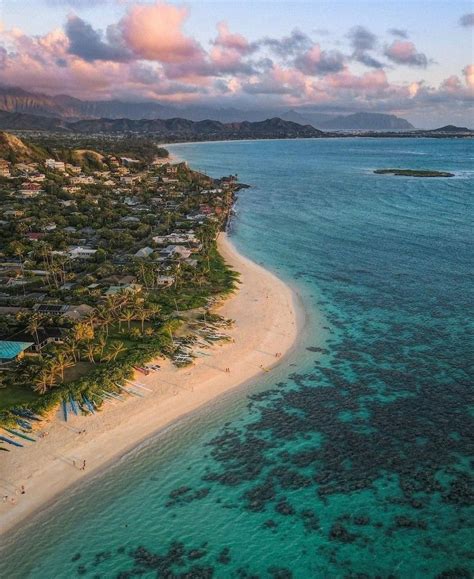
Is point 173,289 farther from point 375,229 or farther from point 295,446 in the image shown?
point 375,229

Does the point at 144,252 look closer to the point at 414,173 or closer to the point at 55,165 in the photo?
the point at 55,165

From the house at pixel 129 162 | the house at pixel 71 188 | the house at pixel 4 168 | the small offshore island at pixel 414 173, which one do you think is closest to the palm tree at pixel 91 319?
the house at pixel 71 188

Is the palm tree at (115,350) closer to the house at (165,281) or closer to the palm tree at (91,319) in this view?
the palm tree at (91,319)

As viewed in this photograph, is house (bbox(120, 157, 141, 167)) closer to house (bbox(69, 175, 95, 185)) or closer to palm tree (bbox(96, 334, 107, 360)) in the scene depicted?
A: house (bbox(69, 175, 95, 185))

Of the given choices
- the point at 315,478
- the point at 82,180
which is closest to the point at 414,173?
the point at 82,180

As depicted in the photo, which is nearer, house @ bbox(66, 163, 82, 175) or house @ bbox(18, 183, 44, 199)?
house @ bbox(18, 183, 44, 199)

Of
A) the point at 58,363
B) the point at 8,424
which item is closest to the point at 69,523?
the point at 8,424

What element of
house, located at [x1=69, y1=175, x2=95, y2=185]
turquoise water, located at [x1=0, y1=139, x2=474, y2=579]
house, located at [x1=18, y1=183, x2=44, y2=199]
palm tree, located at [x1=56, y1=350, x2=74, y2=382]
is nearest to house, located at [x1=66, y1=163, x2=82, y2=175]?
house, located at [x1=69, y1=175, x2=95, y2=185]
